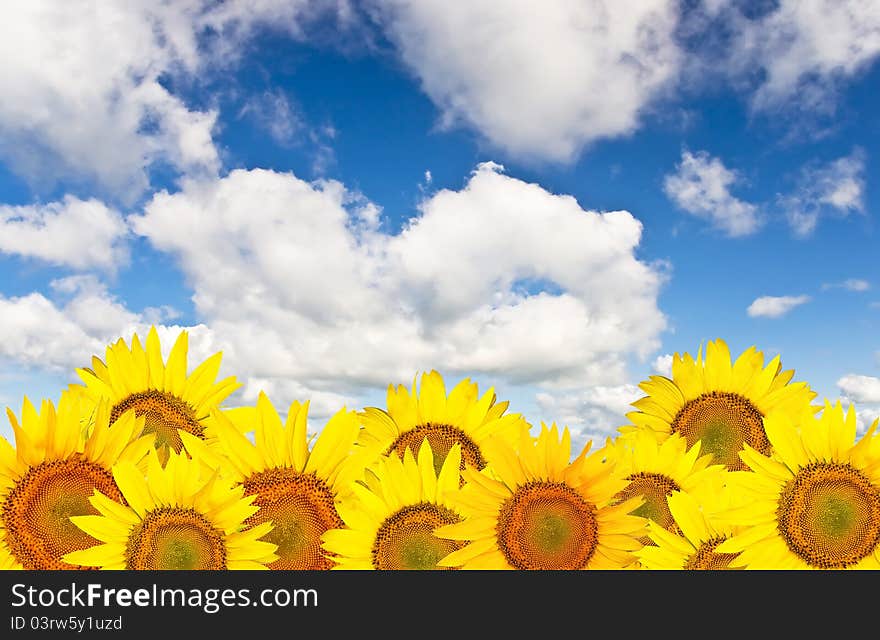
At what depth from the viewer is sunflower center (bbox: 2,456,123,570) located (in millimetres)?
1972

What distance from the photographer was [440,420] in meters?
2.58

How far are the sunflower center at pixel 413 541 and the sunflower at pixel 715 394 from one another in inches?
52.6

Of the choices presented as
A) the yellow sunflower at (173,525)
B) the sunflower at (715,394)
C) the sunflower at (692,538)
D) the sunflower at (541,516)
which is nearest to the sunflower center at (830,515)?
the sunflower at (692,538)

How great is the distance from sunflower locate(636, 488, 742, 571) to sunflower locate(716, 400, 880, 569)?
0.08 meters

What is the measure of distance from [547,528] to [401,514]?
0.39 metres

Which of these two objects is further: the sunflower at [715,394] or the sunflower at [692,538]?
the sunflower at [715,394]

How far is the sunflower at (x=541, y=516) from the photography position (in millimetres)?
1861

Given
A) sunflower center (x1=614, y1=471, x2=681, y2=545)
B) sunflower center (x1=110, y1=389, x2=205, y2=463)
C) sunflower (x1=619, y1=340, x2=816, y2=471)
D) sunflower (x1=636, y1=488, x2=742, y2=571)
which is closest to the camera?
sunflower (x1=636, y1=488, x2=742, y2=571)

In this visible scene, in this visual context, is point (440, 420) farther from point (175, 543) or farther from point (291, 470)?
point (175, 543)

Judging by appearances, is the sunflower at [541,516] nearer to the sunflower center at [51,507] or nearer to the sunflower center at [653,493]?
the sunflower center at [653,493]

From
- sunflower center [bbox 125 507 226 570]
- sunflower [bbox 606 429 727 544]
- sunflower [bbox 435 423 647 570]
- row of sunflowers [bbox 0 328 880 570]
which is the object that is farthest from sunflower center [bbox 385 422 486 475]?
sunflower center [bbox 125 507 226 570]

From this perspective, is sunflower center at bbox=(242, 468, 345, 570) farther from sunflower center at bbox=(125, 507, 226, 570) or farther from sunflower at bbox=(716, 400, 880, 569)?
sunflower at bbox=(716, 400, 880, 569)
